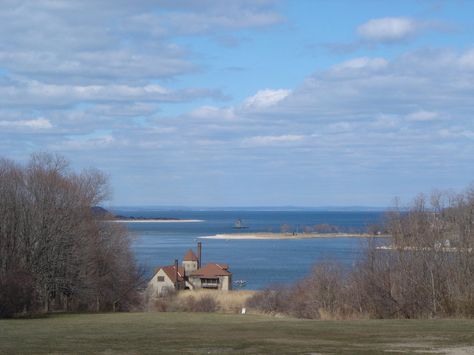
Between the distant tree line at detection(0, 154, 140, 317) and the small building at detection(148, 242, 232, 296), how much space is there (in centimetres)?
1904

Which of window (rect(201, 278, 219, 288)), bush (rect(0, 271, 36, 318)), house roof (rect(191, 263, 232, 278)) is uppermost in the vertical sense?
bush (rect(0, 271, 36, 318))

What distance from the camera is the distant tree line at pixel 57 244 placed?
45156mm

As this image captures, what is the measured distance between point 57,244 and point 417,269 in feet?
74.8

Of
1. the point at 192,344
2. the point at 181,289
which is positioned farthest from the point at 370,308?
the point at 181,289

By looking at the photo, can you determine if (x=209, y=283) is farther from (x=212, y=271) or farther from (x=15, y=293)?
(x=15, y=293)

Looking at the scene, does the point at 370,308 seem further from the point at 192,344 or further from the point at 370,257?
the point at 192,344

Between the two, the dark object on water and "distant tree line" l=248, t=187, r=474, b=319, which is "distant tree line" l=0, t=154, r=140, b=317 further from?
the dark object on water

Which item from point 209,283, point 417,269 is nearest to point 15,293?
point 417,269

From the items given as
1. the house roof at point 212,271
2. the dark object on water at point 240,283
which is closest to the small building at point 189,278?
the house roof at point 212,271

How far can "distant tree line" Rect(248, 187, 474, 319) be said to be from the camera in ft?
107

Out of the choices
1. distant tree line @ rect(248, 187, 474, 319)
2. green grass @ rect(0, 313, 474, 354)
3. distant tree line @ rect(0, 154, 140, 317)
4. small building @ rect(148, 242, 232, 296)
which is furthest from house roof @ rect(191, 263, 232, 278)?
green grass @ rect(0, 313, 474, 354)

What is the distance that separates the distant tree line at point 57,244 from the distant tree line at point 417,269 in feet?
50.1

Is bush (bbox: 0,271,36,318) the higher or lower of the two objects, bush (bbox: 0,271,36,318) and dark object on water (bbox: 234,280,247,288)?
the higher

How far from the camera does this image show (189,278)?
78.6m
